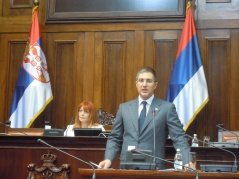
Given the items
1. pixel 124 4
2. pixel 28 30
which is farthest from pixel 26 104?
pixel 124 4

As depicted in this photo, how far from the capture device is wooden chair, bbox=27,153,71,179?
491cm

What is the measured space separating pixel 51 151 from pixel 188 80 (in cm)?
277

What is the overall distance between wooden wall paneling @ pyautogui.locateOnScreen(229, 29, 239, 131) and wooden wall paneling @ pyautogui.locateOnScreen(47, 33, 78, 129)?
2.27m

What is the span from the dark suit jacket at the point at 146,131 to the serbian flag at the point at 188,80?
2.57m

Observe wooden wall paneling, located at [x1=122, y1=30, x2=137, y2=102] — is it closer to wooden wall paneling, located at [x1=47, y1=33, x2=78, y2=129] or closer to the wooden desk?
wooden wall paneling, located at [x1=47, y1=33, x2=78, y2=129]

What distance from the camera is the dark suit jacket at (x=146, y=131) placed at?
4344mm

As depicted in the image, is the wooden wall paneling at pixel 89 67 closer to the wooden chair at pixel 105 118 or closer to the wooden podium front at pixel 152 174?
the wooden chair at pixel 105 118

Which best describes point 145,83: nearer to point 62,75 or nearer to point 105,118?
point 105,118

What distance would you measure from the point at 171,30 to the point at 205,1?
2.10ft

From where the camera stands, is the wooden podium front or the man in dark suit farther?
the man in dark suit

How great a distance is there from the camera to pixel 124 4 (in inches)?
305

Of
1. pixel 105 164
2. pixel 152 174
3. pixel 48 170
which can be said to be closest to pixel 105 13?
pixel 48 170

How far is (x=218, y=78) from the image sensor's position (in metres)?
7.34

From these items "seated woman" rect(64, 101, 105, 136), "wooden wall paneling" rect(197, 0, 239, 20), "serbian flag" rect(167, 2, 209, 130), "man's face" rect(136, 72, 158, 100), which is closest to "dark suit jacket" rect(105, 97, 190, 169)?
"man's face" rect(136, 72, 158, 100)
